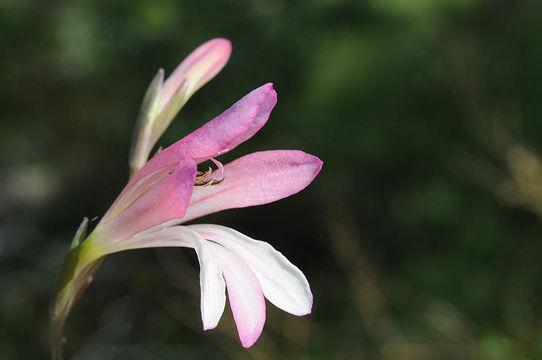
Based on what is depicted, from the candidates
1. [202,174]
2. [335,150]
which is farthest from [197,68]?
[335,150]

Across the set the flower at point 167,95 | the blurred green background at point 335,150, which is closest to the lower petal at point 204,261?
the flower at point 167,95

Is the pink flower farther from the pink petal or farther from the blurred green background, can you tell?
the blurred green background

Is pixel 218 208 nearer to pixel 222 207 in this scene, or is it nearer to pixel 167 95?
pixel 222 207

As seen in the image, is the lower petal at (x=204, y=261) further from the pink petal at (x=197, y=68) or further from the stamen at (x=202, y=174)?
the pink petal at (x=197, y=68)

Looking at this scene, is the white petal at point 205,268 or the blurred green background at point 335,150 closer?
the white petal at point 205,268

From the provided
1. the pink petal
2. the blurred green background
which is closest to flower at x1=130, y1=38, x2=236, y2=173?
the pink petal

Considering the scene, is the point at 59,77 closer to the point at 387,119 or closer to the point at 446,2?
the point at 387,119

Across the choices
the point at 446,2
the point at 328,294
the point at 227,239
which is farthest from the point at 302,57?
the point at 227,239
